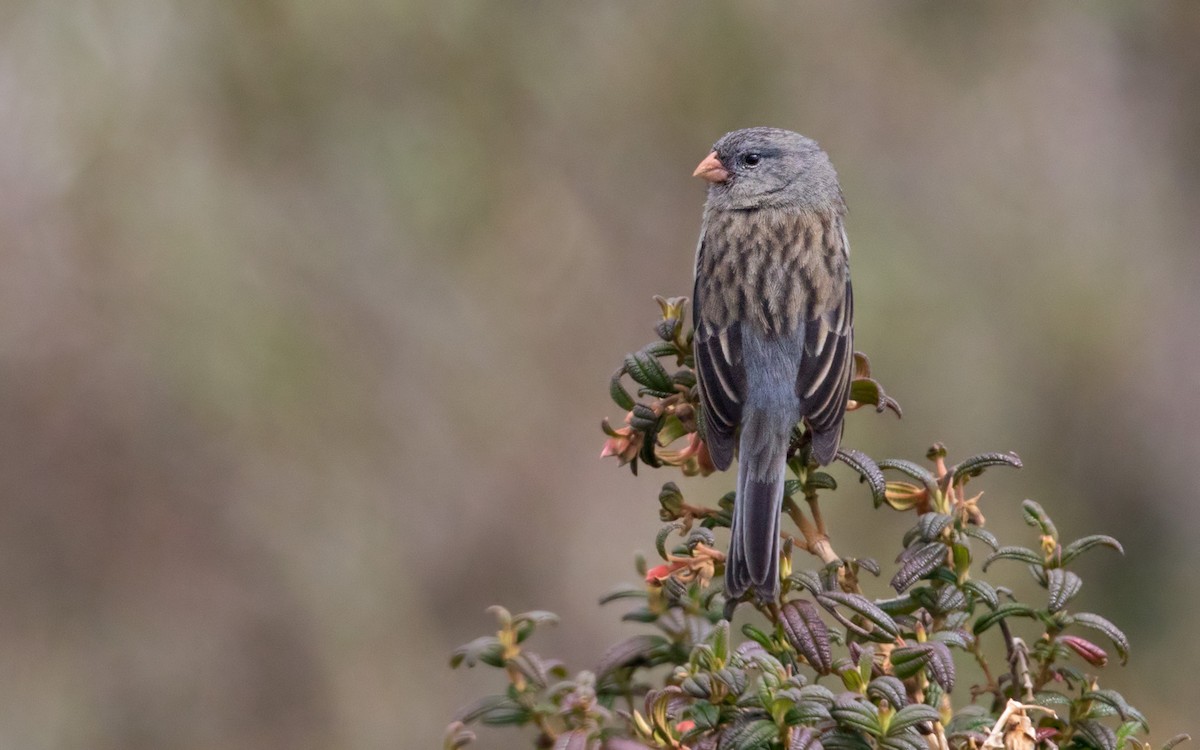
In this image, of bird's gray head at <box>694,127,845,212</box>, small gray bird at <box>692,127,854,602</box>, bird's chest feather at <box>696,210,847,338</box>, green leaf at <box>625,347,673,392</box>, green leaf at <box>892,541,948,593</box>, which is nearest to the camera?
green leaf at <box>892,541,948,593</box>

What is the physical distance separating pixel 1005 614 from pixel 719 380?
1191 millimetres

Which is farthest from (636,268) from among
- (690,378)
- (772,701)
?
(772,701)

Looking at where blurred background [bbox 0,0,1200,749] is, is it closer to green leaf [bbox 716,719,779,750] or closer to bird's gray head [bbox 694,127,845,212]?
bird's gray head [bbox 694,127,845,212]

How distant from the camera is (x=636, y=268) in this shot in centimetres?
732

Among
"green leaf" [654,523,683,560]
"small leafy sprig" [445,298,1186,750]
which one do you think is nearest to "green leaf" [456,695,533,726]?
"small leafy sprig" [445,298,1186,750]

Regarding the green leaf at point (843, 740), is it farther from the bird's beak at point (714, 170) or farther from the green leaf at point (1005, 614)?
the bird's beak at point (714, 170)

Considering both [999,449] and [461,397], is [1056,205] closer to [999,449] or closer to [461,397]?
[999,449]

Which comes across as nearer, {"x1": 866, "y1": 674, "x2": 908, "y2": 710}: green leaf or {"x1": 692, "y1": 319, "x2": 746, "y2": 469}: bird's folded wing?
{"x1": 866, "y1": 674, "x2": 908, "y2": 710}: green leaf

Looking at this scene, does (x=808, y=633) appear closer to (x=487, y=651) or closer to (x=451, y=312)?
(x=487, y=651)

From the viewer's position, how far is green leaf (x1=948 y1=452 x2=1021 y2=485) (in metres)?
2.41

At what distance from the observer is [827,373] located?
12.2 feet

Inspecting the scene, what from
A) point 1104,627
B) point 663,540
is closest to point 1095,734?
point 1104,627

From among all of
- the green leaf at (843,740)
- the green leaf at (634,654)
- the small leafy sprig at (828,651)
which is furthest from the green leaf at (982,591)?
the green leaf at (634,654)

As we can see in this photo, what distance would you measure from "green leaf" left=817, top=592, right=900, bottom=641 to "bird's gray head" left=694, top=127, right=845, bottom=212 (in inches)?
94.4
